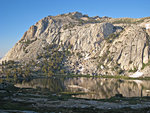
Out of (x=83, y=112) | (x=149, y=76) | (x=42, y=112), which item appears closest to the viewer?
(x=42, y=112)

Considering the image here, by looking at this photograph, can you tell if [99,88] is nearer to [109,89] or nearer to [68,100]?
[109,89]

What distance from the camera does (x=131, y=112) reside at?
124 feet

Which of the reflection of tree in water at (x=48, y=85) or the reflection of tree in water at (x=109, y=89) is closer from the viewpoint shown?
the reflection of tree in water at (x=109, y=89)

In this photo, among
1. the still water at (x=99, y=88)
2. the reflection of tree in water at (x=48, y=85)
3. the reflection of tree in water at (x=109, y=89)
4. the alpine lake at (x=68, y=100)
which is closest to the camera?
the alpine lake at (x=68, y=100)

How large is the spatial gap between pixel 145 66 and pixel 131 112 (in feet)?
569

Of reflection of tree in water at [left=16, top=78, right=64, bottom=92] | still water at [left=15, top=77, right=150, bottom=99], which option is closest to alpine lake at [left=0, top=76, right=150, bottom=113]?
still water at [left=15, top=77, right=150, bottom=99]

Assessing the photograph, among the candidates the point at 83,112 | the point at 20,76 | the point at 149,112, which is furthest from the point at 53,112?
the point at 20,76

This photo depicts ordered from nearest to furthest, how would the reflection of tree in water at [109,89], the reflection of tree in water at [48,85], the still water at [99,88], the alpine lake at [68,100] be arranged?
the alpine lake at [68,100] < the reflection of tree in water at [109,89] < the still water at [99,88] < the reflection of tree in water at [48,85]

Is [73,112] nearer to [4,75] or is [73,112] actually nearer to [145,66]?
[4,75]

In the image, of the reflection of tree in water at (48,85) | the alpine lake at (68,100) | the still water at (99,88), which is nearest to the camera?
the alpine lake at (68,100)

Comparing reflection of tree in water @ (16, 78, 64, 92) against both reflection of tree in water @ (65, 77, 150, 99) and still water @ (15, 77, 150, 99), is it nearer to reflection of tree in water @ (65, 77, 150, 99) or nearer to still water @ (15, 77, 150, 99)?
still water @ (15, 77, 150, 99)

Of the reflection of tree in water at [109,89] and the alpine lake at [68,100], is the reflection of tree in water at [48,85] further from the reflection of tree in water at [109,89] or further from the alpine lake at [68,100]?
the reflection of tree in water at [109,89]

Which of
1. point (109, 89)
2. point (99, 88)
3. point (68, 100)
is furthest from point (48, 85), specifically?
point (68, 100)

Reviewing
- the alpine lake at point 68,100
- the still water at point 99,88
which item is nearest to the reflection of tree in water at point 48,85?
the still water at point 99,88
